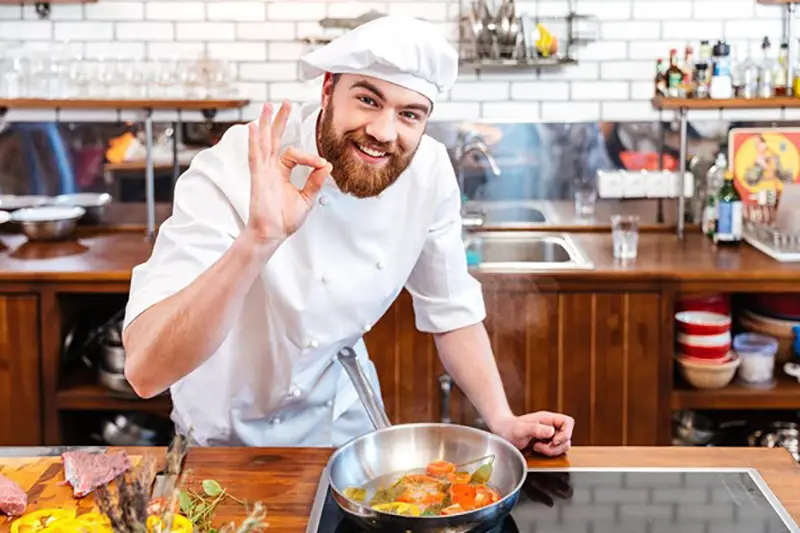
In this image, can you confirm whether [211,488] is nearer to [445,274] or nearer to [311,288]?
[311,288]

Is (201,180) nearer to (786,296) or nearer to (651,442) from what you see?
(651,442)

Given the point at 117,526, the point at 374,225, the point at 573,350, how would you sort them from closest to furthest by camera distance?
the point at 117,526 → the point at 374,225 → the point at 573,350

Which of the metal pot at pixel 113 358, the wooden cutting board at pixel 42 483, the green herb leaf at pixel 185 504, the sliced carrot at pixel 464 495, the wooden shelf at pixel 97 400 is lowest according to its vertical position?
the wooden shelf at pixel 97 400

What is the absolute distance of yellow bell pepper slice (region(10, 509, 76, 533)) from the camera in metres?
1.82

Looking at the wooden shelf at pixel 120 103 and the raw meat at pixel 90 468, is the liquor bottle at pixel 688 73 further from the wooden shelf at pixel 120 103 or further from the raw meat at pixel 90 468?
the raw meat at pixel 90 468

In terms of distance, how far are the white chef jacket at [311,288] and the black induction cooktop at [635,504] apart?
575mm

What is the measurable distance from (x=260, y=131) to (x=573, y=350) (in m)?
2.32

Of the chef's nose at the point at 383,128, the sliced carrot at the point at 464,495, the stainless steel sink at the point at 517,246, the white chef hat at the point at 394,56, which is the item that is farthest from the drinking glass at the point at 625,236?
the sliced carrot at the point at 464,495

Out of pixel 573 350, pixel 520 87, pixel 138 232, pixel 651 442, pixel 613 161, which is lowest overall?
pixel 651 442

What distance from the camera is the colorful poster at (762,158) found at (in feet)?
15.8

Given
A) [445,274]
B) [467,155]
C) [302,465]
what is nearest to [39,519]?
[302,465]

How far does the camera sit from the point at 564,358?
405 cm

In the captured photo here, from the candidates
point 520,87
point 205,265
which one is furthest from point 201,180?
point 520,87

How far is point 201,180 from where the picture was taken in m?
2.43
